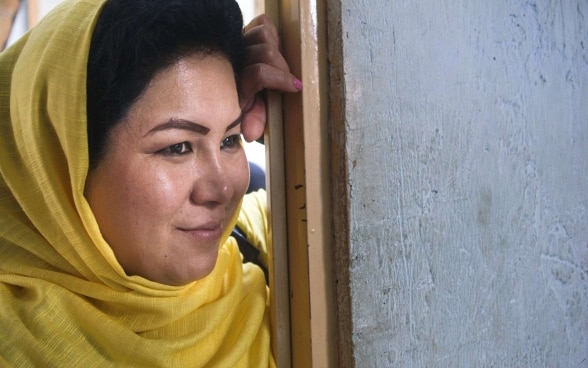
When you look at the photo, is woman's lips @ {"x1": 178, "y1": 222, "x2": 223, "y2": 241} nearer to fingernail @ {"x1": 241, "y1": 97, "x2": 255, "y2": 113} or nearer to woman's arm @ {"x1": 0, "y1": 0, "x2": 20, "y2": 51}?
fingernail @ {"x1": 241, "y1": 97, "x2": 255, "y2": 113}

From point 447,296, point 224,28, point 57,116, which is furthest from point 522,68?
point 57,116

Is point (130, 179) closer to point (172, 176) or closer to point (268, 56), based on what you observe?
point (172, 176)

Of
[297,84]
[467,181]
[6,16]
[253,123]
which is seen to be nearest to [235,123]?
[253,123]

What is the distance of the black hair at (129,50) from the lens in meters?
0.82

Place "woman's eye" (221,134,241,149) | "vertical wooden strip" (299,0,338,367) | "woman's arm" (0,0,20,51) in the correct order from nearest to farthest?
"vertical wooden strip" (299,0,338,367) → "woman's eye" (221,134,241,149) → "woman's arm" (0,0,20,51)

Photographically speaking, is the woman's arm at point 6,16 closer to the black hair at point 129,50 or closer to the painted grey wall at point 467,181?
the black hair at point 129,50

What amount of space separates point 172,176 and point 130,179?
0.22ft

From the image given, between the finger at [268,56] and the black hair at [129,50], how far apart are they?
0.27 feet

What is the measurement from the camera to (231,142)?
0.93 m

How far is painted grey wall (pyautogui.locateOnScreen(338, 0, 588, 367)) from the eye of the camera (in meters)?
0.81

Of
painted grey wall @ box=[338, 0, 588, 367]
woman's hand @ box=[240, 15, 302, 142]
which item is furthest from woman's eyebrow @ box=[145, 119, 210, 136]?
painted grey wall @ box=[338, 0, 588, 367]

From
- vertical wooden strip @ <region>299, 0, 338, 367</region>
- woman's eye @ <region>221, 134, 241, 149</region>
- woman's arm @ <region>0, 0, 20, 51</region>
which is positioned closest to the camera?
vertical wooden strip @ <region>299, 0, 338, 367</region>

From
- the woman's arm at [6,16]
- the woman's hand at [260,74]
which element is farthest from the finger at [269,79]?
the woman's arm at [6,16]

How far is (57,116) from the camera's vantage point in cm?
83
